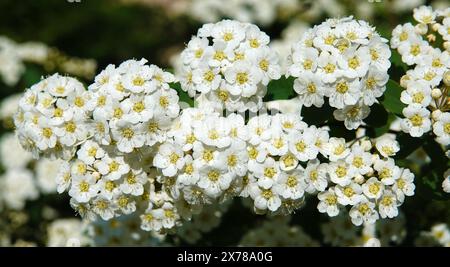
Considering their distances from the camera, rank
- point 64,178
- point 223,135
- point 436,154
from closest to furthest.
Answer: point 223,135, point 64,178, point 436,154

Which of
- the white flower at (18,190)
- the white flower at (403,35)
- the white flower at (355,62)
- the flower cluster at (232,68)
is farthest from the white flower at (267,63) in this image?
the white flower at (18,190)

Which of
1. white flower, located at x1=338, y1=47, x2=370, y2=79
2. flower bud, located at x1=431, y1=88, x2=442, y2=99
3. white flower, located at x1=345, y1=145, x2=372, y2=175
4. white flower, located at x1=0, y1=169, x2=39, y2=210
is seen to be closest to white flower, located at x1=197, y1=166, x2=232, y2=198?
white flower, located at x1=345, y1=145, x2=372, y2=175

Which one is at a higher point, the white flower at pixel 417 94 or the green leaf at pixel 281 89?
the green leaf at pixel 281 89

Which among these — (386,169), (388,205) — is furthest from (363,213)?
(386,169)

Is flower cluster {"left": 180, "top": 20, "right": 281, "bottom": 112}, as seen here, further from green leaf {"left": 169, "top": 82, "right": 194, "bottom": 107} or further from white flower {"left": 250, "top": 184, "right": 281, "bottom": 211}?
white flower {"left": 250, "top": 184, "right": 281, "bottom": 211}

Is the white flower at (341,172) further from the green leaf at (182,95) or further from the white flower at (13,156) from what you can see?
the white flower at (13,156)

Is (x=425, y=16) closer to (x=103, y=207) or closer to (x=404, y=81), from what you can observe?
(x=404, y=81)
